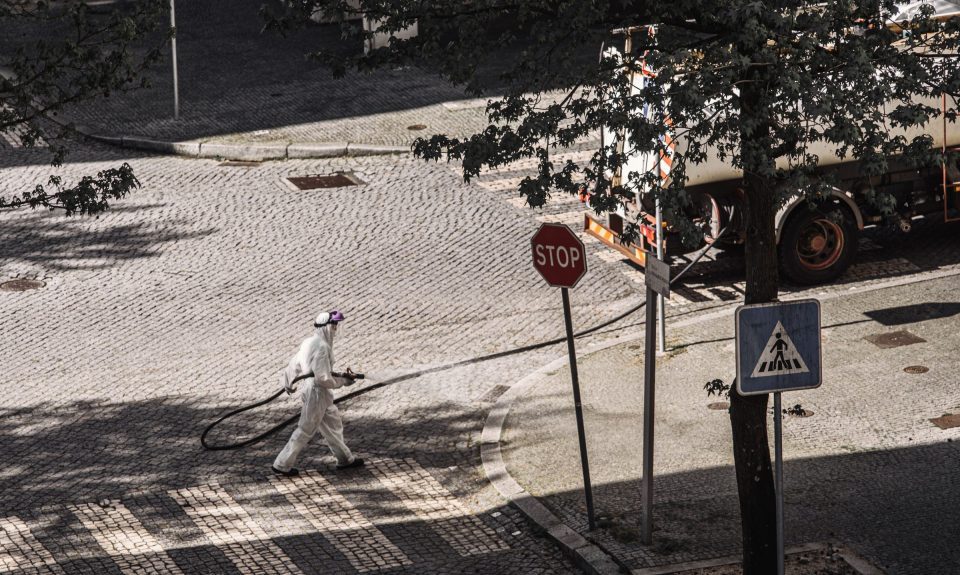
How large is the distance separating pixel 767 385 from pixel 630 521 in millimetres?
2574

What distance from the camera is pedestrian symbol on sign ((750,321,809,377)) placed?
8086mm

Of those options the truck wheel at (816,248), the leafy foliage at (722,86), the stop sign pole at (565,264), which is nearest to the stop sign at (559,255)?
the stop sign pole at (565,264)

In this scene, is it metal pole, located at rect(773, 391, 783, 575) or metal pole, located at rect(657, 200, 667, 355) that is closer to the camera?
metal pole, located at rect(773, 391, 783, 575)

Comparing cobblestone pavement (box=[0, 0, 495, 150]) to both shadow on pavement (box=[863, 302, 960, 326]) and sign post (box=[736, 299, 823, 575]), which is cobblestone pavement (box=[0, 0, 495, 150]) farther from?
sign post (box=[736, 299, 823, 575])

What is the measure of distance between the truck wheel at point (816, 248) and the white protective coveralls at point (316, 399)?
6.34 metres

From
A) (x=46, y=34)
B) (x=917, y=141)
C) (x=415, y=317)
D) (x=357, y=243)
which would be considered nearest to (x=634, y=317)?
(x=415, y=317)

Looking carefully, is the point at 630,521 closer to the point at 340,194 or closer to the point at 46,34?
the point at 340,194

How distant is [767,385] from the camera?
8.13 meters

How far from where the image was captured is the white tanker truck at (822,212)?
15.2m

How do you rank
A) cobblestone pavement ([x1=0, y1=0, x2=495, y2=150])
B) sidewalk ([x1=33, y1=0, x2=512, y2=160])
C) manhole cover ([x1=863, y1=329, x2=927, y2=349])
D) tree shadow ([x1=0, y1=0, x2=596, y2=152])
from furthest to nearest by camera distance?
1. tree shadow ([x1=0, y1=0, x2=596, y2=152])
2. cobblestone pavement ([x1=0, y1=0, x2=495, y2=150])
3. sidewalk ([x1=33, y1=0, x2=512, y2=160])
4. manhole cover ([x1=863, y1=329, x2=927, y2=349])

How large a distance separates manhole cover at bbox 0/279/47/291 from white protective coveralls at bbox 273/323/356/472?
5670mm

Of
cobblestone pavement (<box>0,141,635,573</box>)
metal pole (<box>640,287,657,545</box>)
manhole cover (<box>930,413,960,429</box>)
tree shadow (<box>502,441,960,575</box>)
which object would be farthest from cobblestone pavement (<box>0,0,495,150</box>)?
metal pole (<box>640,287,657,545</box>)

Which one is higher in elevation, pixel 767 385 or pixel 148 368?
pixel 767 385

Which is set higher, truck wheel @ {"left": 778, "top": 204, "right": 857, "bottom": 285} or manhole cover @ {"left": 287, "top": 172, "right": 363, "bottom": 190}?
manhole cover @ {"left": 287, "top": 172, "right": 363, "bottom": 190}
